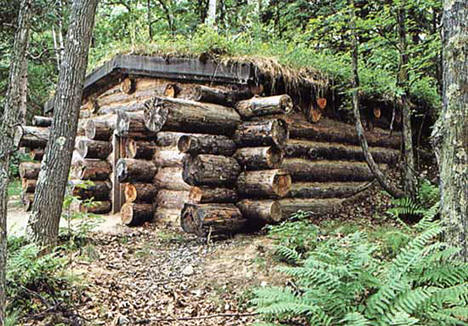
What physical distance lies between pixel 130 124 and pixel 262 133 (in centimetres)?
277

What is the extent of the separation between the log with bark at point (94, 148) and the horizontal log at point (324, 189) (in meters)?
4.69

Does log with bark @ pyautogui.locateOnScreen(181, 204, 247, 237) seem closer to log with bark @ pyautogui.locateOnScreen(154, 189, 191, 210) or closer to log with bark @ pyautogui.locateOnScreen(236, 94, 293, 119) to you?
log with bark @ pyautogui.locateOnScreen(154, 189, 191, 210)

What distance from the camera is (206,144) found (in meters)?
6.37

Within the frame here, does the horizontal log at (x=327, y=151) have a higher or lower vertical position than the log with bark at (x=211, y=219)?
higher

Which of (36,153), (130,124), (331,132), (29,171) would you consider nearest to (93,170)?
(130,124)

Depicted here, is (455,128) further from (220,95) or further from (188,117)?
(220,95)

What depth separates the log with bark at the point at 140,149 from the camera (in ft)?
26.4

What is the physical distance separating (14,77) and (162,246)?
12.9 feet

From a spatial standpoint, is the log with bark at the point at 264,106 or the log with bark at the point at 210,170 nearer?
the log with bark at the point at 210,170

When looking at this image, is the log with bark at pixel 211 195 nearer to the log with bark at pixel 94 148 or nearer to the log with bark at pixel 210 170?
the log with bark at pixel 210 170

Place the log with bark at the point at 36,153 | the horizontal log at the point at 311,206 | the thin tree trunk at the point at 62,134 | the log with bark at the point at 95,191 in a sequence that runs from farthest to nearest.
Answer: the log with bark at the point at 36,153 < the log with bark at the point at 95,191 < the horizontal log at the point at 311,206 < the thin tree trunk at the point at 62,134

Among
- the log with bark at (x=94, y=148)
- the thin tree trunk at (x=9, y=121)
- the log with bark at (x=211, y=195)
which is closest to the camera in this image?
the thin tree trunk at (x=9, y=121)

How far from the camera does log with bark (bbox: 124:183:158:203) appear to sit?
25.5ft

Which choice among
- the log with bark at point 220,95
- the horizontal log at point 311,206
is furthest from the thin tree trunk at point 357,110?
the log with bark at point 220,95
